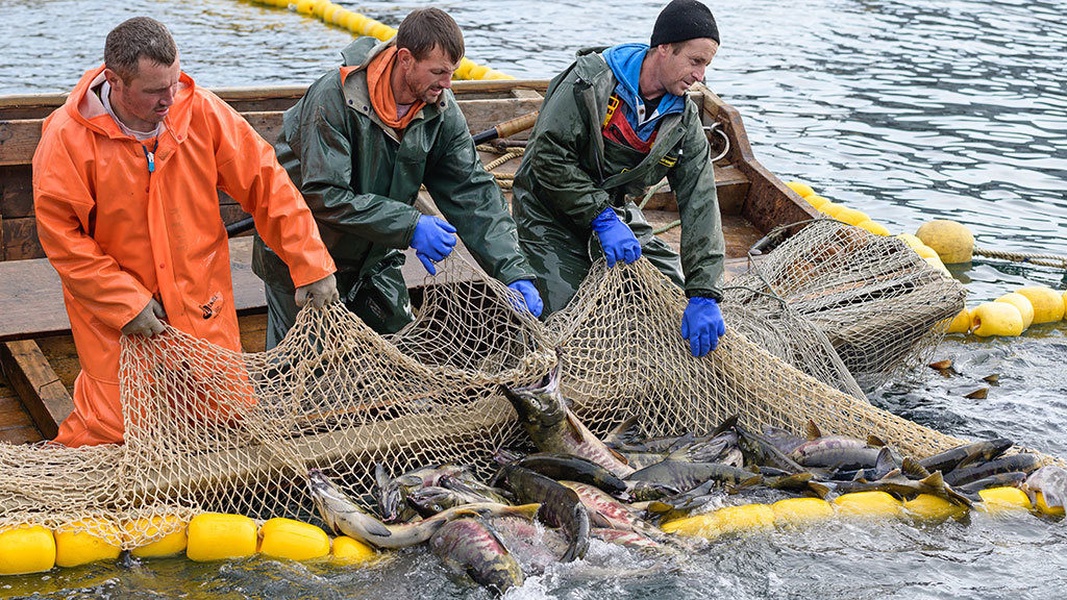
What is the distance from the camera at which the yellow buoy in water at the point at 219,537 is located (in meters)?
4.54

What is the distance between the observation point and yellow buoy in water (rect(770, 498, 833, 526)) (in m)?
4.92

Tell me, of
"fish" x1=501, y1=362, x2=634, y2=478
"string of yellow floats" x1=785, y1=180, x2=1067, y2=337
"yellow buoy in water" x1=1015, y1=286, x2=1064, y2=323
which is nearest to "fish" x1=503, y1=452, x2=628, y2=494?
"fish" x1=501, y1=362, x2=634, y2=478

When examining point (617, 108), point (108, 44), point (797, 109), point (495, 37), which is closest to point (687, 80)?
point (617, 108)

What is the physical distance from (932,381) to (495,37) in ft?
38.0

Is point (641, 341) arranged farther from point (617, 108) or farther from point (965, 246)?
point (965, 246)

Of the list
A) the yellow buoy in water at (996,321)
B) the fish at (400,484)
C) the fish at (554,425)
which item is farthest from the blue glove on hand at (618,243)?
the yellow buoy in water at (996,321)

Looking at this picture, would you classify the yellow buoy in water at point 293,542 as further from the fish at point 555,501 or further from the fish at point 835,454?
the fish at point 835,454

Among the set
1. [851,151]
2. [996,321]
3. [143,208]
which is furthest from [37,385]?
[851,151]

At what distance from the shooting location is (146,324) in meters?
4.49

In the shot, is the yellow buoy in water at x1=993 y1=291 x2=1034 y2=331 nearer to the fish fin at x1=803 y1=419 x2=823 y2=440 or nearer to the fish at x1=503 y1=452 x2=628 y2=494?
the fish fin at x1=803 y1=419 x2=823 y2=440

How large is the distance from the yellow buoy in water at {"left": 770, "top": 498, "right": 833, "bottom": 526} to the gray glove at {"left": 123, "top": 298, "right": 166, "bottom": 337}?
270cm

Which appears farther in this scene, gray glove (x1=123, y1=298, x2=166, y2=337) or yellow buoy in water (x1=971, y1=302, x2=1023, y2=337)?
yellow buoy in water (x1=971, y1=302, x2=1023, y2=337)

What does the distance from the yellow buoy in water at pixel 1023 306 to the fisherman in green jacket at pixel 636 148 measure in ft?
11.7

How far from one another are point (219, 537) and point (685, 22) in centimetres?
315
